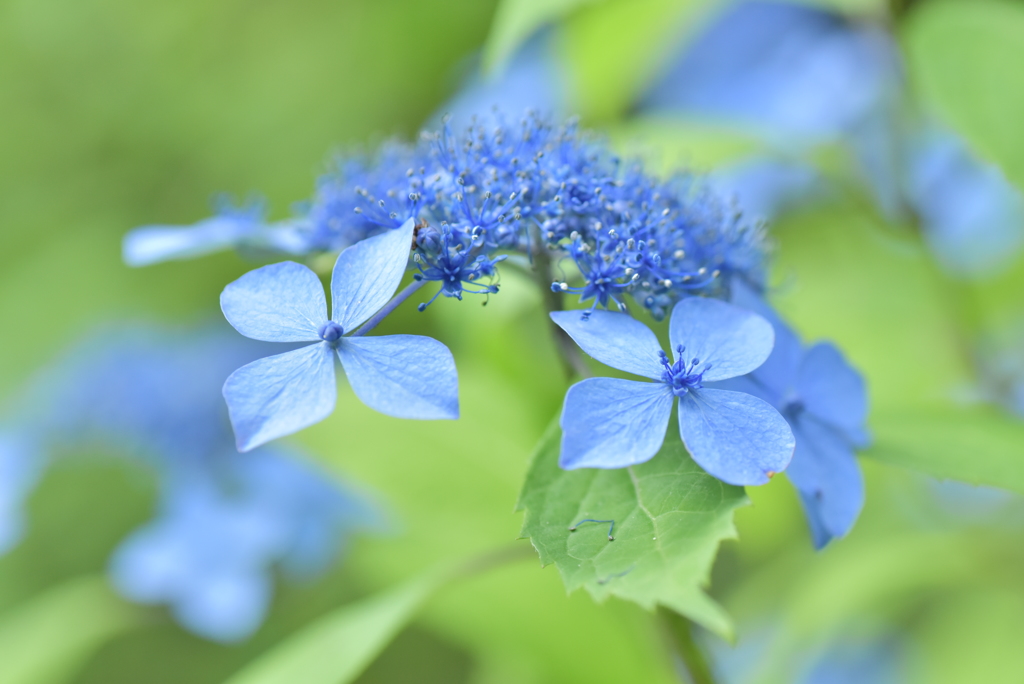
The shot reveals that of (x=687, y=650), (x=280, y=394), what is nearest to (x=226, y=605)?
(x=687, y=650)

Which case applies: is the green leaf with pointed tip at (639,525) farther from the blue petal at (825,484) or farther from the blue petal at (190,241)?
the blue petal at (190,241)

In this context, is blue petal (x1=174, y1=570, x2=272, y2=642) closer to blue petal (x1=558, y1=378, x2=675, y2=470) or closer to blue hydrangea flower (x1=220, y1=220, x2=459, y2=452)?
blue hydrangea flower (x1=220, y1=220, x2=459, y2=452)

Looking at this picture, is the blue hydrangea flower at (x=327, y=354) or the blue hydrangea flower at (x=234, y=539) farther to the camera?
the blue hydrangea flower at (x=234, y=539)

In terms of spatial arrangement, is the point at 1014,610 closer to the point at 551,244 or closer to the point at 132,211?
the point at 551,244

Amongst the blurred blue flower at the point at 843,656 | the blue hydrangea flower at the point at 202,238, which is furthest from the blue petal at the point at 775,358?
the blurred blue flower at the point at 843,656

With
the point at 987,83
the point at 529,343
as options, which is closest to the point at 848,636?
the point at 529,343
